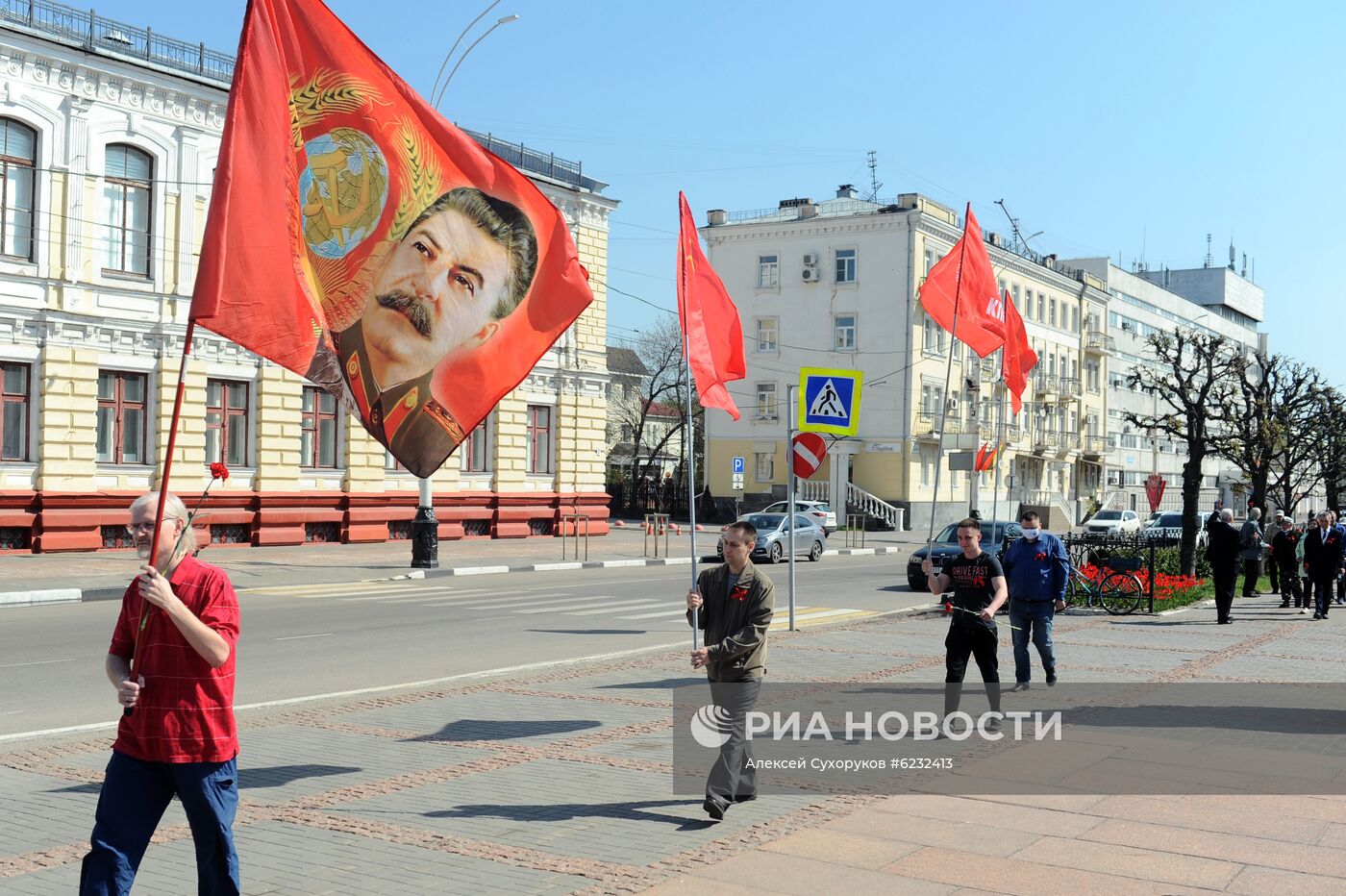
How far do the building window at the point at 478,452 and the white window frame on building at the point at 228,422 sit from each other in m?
7.73

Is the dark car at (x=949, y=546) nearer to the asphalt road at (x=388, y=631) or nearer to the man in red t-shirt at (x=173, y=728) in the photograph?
the asphalt road at (x=388, y=631)

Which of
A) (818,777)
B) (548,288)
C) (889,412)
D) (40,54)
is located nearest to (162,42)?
(40,54)

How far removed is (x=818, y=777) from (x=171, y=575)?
16.1ft

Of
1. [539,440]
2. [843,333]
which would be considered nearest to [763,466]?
[843,333]

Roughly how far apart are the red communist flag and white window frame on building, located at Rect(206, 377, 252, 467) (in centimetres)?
2688

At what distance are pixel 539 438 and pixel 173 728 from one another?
4018cm

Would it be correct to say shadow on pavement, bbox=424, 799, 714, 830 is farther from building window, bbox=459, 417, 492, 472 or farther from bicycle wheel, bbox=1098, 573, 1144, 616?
building window, bbox=459, 417, 492, 472

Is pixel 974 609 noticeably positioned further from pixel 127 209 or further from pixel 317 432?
pixel 317 432

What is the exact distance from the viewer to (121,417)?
32.1 metres

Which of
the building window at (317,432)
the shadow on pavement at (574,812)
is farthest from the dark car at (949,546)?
the shadow on pavement at (574,812)

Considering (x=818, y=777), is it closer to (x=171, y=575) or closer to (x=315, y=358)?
(x=315, y=358)

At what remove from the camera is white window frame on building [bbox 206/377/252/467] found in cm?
3442

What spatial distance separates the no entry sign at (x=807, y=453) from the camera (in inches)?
721

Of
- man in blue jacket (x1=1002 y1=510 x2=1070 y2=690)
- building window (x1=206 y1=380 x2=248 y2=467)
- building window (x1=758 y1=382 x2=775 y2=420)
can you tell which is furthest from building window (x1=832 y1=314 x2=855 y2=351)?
man in blue jacket (x1=1002 y1=510 x2=1070 y2=690)
